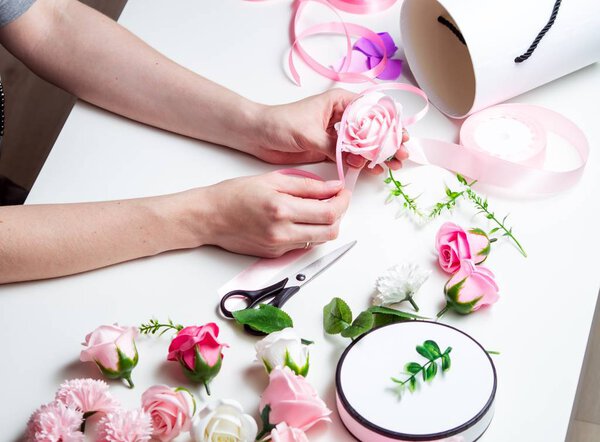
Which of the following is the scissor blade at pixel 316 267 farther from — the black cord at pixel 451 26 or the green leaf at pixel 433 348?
the black cord at pixel 451 26

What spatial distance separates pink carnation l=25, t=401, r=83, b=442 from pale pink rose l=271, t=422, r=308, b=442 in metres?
0.19

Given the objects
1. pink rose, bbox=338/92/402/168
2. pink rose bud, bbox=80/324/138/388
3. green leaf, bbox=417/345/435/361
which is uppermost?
pink rose, bbox=338/92/402/168

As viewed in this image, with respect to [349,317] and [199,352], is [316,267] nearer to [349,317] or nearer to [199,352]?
[349,317]

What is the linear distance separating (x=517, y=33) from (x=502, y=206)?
0.23m

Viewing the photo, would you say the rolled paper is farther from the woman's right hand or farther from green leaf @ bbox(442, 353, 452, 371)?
green leaf @ bbox(442, 353, 452, 371)

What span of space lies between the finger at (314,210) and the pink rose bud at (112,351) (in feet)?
0.81

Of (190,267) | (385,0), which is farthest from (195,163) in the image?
(385,0)

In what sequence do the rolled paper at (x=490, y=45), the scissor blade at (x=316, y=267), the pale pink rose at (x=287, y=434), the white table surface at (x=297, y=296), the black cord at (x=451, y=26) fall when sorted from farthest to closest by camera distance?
1. the black cord at (x=451, y=26)
2. the rolled paper at (x=490, y=45)
3. the scissor blade at (x=316, y=267)
4. the white table surface at (x=297, y=296)
5. the pale pink rose at (x=287, y=434)

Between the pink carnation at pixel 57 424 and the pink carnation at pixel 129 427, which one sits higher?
the pink carnation at pixel 129 427

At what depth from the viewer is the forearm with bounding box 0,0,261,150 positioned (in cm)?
111

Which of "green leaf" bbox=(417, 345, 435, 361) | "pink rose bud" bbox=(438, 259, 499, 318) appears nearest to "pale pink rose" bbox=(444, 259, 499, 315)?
"pink rose bud" bbox=(438, 259, 499, 318)

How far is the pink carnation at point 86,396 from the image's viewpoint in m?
0.80

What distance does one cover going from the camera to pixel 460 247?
→ 94 centimetres

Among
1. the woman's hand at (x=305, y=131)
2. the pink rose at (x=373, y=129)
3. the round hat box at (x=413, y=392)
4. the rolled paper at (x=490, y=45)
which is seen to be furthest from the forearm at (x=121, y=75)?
the round hat box at (x=413, y=392)
